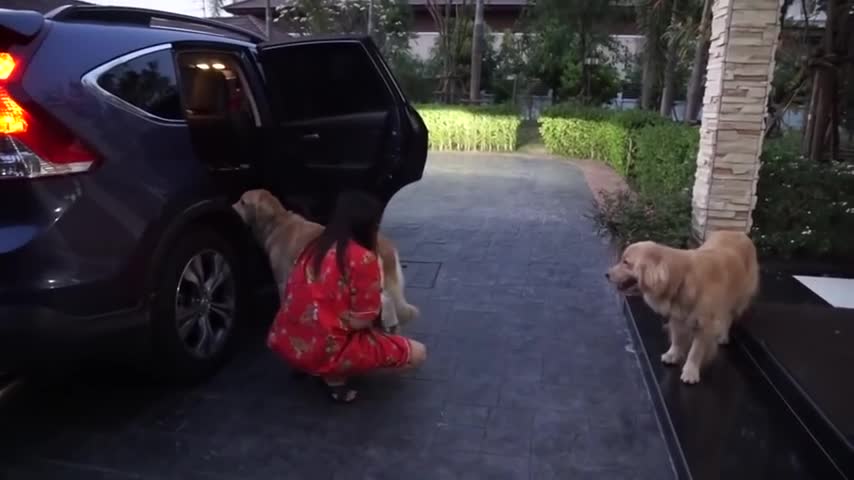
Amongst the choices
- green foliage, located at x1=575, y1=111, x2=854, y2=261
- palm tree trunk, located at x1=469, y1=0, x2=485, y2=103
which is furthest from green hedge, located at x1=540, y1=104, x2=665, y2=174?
green foliage, located at x1=575, y1=111, x2=854, y2=261

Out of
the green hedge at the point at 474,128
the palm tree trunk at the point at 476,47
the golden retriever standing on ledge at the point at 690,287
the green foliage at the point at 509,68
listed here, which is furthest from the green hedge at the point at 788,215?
Answer: the green foliage at the point at 509,68

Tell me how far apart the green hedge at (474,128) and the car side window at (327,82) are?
10565mm

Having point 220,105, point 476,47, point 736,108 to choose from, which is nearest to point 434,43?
point 476,47

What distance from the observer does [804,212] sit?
4.75 metres

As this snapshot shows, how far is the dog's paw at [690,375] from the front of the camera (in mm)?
3193

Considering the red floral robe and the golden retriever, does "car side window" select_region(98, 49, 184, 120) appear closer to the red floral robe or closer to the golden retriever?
the golden retriever

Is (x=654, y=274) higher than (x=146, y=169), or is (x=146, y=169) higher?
(x=146, y=169)

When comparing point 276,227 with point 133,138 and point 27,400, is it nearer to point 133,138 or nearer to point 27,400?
point 133,138

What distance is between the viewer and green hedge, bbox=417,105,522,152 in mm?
15273

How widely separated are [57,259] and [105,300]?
0.86 feet

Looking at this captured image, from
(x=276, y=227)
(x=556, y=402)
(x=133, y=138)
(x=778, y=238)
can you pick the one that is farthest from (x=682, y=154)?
(x=133, y=138)

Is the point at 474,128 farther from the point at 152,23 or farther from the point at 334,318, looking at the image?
the point at 334,318

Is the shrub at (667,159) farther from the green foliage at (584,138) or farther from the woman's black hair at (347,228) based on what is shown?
the woman's black hair at (347,228)

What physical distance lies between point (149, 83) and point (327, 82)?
1.77 m
